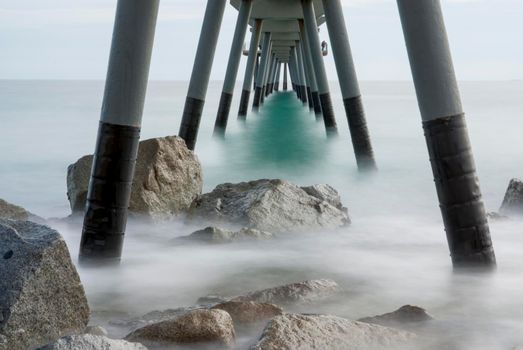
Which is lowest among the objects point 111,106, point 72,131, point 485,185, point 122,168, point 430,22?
point 122,168

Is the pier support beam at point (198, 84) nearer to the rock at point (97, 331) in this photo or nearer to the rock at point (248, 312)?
the rock at point (248, 312)

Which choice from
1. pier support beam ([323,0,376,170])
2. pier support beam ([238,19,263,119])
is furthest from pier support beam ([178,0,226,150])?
pier support beam ([238,19,263,119])

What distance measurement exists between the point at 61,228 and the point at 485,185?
7.79 meters

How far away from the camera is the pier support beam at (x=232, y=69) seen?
19.8 meters

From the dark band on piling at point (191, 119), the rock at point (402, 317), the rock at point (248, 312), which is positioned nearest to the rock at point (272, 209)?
the rock at point (402, 317)

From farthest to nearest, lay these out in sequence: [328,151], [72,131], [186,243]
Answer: [72,131] → [328,151] → [186,243]

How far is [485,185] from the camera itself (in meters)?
12.6

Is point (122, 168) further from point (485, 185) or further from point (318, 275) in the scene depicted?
point (485, 185)

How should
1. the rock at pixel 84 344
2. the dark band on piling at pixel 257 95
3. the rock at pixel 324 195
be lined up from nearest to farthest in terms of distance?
the rock at pixel 84 344
the rock at pixel 324 195
the dark band on piling at pixel 257 95

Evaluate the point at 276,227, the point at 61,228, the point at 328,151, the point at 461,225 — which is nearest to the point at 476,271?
the point at 461,225

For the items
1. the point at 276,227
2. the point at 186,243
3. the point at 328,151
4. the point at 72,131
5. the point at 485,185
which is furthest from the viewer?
the point at 72,131

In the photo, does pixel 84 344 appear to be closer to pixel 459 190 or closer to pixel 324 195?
pixel 459 190

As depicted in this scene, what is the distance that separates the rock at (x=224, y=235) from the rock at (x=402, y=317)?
8.23 feet

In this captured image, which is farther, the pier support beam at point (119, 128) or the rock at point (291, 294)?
the pier support beam at point (119, 128)
